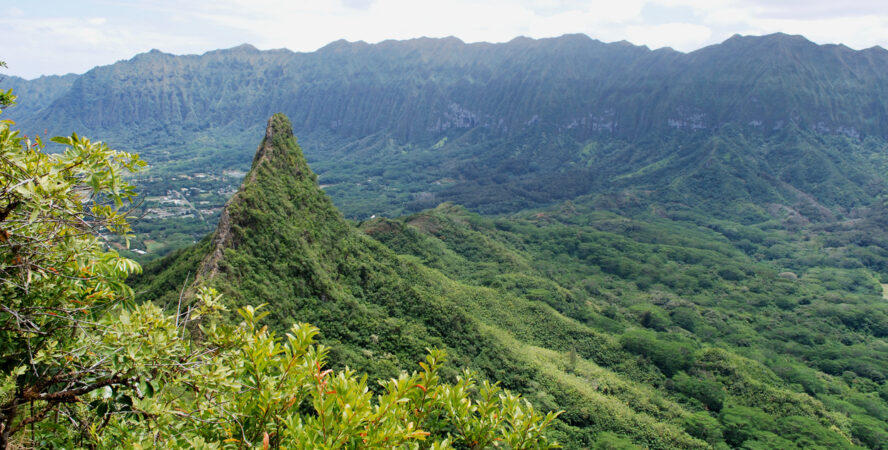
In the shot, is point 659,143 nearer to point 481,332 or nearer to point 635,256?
point 635,256

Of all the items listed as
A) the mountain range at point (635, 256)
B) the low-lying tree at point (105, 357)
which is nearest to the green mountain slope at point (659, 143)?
the mountain range at point (635, 256)

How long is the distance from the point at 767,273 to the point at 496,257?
1533 inches

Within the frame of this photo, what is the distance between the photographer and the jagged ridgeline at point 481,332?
2461 centimetres

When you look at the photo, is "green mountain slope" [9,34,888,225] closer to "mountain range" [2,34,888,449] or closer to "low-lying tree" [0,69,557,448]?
"mountain range" [2,34,888,449]

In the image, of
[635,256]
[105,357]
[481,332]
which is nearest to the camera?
[105,357]

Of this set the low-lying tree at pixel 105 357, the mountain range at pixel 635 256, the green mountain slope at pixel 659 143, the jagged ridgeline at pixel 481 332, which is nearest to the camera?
the low-lying tree at pixel 105 357

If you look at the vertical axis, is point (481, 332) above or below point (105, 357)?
below

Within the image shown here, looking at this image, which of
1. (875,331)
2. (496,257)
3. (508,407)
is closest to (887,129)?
(875,331)

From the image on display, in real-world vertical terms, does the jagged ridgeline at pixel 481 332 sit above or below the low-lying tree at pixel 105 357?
below

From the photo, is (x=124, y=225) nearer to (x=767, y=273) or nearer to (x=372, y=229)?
(x=372, y=229)

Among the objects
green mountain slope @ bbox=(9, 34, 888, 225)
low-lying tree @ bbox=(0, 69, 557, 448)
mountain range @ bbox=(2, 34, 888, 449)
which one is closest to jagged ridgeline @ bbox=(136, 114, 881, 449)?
mountain range @ bbox=(2, 34, 888, 449)

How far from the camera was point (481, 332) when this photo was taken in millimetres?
31344

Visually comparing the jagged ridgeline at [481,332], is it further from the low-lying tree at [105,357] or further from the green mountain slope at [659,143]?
the green mountain slope at [659,143]

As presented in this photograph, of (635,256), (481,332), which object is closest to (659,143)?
(635,256)
